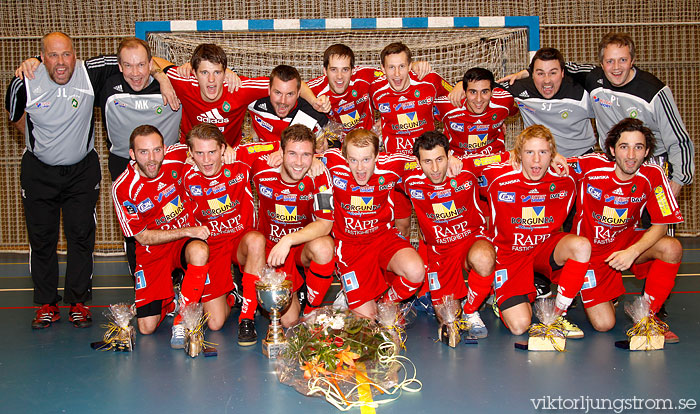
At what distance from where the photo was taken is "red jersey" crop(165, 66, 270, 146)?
4965 mm

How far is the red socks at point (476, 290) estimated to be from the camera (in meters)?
4.25

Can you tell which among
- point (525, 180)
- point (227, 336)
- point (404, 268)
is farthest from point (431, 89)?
point (227, 336)

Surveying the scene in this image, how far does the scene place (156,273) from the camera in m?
4.52

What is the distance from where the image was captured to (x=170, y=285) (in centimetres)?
457

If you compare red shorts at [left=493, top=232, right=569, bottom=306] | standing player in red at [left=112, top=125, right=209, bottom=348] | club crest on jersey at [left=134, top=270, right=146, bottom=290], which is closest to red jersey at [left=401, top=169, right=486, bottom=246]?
red shorts at [left=493, top=232, right=569, bottom=306]

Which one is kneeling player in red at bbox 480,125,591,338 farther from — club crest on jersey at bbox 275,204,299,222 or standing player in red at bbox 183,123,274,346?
standing player in red at bbox 183,123,274,346

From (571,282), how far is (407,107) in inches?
84.9

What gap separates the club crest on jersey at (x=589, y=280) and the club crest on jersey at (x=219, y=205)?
9.14 feet

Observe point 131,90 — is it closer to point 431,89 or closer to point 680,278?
point 431,89

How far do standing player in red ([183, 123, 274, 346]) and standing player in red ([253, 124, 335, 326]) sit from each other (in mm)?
146

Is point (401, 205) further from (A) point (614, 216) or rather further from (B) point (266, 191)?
(A) point (614, 216)

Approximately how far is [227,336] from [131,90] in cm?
222

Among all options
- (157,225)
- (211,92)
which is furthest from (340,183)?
(157,225)

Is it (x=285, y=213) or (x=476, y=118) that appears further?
(x=476, y=118)
